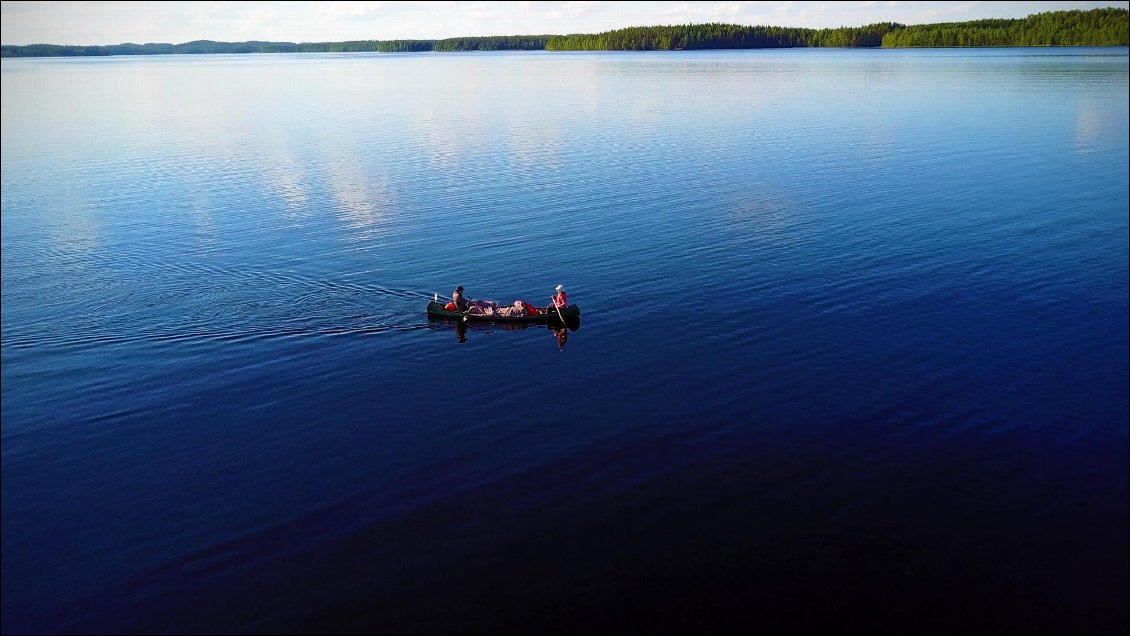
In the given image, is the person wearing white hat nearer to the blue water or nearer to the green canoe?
the green canoe

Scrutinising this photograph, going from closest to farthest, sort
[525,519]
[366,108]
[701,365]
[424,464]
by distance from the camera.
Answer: [525,519] < [424,464] < [701,365] < [366,108]

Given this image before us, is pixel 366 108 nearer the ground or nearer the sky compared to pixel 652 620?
nearer the sky

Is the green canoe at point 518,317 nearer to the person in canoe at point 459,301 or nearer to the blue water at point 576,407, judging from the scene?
the person in canoe at point 459,301

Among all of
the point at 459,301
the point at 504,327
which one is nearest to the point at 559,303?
the point at 504,327

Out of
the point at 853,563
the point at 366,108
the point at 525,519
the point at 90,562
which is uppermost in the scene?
the point at 366,108

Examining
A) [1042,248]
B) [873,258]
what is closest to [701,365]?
[873,258]

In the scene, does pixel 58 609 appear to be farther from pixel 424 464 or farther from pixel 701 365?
pixel 701 365

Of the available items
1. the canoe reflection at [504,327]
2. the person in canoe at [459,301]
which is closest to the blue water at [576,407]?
the canoe reflection at [504,327]
